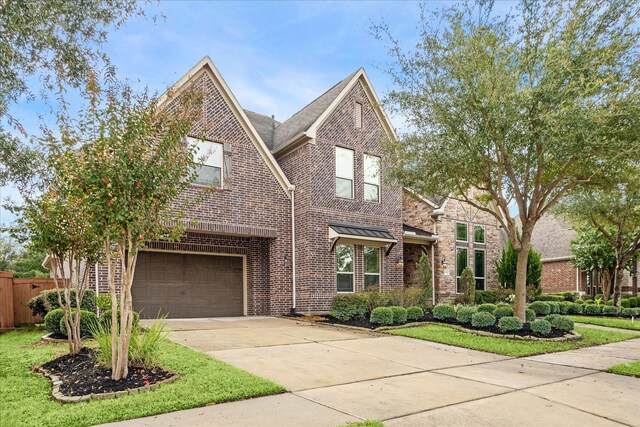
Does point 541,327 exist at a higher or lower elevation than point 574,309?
higher

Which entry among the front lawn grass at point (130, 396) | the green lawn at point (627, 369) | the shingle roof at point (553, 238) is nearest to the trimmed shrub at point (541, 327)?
the green lawn at point (627, 369)

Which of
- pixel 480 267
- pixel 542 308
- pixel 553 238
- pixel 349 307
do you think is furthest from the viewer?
pixel 553 238

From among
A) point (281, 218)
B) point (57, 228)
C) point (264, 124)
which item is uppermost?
point (264, 124)

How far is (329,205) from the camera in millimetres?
15969

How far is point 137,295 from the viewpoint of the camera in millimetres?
13695

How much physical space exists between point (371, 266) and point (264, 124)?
7785 mm

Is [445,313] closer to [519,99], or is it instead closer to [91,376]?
[519,99]

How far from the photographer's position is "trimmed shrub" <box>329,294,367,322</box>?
1398cm

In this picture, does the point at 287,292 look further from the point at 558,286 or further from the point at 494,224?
the point at 558,286

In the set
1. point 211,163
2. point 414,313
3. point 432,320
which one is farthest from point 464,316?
point 211,163

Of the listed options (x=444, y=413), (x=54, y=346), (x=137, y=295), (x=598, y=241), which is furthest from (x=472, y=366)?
(x=598, y=241)

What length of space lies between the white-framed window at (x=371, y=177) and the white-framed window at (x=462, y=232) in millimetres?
5925

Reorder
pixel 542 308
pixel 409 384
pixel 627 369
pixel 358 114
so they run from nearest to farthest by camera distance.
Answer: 1. pixel 409 384
2. pixel 627 369
3. pixel 542 308
4. pixel 358 114

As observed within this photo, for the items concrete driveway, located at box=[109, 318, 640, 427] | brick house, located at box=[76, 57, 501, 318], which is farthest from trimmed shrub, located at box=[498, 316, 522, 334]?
brick house, located at box=[76, 57, 501, 318]
